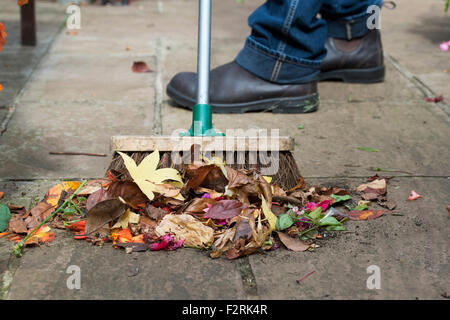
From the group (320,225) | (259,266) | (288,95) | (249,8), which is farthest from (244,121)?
(249,8)

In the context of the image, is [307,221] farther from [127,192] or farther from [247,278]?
[127,192]

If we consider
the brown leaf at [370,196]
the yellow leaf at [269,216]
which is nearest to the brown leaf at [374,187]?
the brown leaf at [370,196]

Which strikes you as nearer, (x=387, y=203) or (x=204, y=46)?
(x=387, y=203)

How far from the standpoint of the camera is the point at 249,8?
3.90m

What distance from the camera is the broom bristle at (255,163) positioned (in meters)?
1.45

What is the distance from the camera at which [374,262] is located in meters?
1.17

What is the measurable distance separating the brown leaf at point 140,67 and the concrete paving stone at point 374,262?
150cm

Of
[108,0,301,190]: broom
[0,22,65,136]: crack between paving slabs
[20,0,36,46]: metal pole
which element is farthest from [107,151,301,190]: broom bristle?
[20,0,36,46]: metal pole

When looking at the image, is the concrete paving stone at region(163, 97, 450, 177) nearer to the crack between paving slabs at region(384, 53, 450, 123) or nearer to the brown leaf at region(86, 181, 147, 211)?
the crack between paving slabs at region(384, 53, 450, 123)

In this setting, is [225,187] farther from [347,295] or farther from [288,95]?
[288,95]

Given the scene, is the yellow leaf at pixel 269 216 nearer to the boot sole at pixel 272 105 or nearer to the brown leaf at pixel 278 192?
the brown leaf at pixel 278 192

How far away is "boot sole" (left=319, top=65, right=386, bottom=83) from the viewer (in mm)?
2434


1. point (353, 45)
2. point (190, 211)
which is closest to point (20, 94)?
point (190, 211)

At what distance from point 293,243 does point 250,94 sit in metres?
0.97
